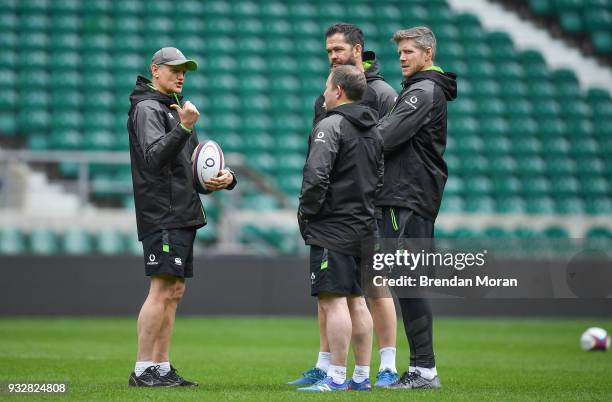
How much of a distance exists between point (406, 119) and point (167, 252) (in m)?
1.59

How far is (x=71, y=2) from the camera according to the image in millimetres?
17719

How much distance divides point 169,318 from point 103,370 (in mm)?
1247

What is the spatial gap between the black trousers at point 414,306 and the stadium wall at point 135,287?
6881mm

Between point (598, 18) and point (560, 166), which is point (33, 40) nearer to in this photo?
point (560, 166)

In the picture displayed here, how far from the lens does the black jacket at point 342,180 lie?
557 centimetres

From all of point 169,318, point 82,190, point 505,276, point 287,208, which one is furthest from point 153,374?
point 287,208

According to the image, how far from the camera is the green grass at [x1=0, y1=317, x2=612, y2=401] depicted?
568 centimetres

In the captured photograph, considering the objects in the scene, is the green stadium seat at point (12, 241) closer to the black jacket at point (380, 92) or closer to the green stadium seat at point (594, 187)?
the black jacket at point (380, 92)

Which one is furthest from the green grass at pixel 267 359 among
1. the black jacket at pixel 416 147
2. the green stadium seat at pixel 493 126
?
the green stadium seat at pixel 493 126

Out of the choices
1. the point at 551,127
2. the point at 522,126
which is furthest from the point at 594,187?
the point at 522,126

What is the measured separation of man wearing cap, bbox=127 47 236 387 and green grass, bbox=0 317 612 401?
327 mm

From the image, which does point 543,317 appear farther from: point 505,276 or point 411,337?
point 411,337

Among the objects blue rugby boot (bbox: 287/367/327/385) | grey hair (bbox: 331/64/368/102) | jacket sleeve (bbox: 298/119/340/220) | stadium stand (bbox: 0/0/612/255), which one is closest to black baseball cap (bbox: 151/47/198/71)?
grey hair (bbox: 331/64/368/102)

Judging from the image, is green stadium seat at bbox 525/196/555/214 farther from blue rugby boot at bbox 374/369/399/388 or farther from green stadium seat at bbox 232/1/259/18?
blue rugby boot at bbox 374/369/399/388
